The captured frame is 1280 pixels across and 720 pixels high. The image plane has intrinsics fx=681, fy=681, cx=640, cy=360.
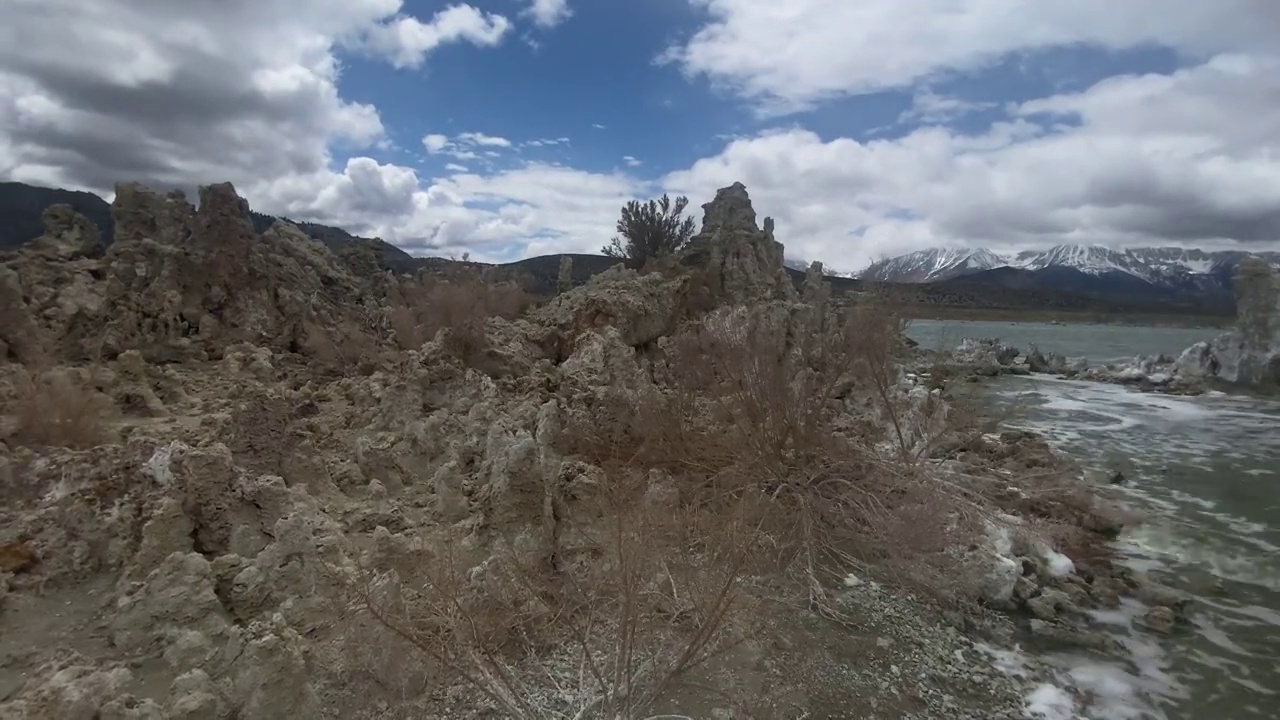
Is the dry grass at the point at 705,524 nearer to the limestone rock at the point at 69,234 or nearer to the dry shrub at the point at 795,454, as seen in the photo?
the dry shrub at the point at 795,454

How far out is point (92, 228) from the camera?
1544 cm

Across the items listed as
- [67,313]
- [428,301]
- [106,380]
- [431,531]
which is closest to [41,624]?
[431,531]

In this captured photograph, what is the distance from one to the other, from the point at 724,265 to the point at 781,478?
899cm

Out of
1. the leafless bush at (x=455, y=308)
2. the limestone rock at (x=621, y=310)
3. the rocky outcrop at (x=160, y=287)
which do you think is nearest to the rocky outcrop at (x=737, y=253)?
the limestone rock at (x=621, y=310)

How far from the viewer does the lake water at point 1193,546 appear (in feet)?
21.5

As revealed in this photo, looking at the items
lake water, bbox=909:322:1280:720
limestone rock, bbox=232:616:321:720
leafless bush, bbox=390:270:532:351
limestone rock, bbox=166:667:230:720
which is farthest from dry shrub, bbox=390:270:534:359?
lake water, bbox=909:322:1280:720

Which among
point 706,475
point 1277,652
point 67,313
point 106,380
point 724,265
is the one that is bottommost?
point 1277,652

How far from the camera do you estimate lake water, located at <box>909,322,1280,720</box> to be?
6.56 metres

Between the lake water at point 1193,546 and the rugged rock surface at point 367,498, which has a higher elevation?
the rugged rock surface at point 367,498

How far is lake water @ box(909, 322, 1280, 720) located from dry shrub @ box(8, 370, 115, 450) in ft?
32.2

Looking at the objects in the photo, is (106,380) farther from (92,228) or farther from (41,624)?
(92,228)

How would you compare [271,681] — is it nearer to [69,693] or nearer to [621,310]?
[69,693]

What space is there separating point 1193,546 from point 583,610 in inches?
408

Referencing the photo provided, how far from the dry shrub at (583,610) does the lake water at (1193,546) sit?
3571 millimetres
